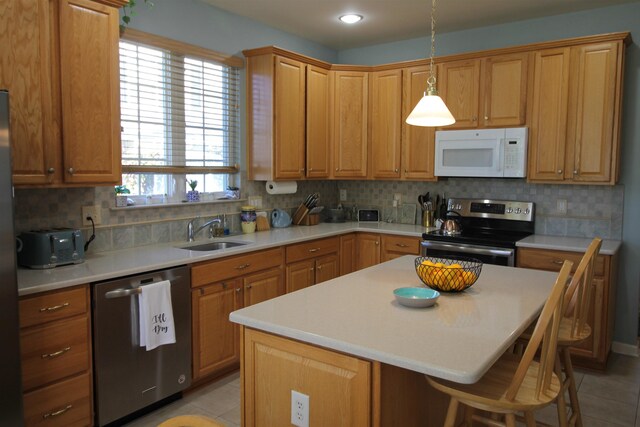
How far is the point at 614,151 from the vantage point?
3.55m

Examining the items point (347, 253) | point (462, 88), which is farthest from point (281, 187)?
point (462, 88)

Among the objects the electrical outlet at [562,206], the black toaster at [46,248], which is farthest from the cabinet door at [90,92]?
the electrical outlet at [562,206]

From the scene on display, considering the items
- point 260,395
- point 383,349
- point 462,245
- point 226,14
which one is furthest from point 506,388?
point 226,14

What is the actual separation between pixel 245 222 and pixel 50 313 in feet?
6.38

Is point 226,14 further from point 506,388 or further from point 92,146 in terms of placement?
point 506,388

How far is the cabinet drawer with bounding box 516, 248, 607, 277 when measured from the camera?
343 cm

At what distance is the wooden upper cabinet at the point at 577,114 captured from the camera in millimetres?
3553

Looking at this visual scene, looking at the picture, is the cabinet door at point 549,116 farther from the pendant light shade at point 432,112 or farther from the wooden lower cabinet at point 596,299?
the pendant light shade at point 432,112

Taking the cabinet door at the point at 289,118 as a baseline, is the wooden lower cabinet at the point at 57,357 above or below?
below

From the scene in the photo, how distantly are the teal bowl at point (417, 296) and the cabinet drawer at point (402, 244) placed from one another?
7.07ft

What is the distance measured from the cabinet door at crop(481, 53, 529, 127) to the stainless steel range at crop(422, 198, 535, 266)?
2.40ft

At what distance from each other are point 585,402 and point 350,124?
293cm

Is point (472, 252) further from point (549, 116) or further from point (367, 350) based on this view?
point (367, 350)

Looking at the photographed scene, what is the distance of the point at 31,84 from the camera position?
2.41m
